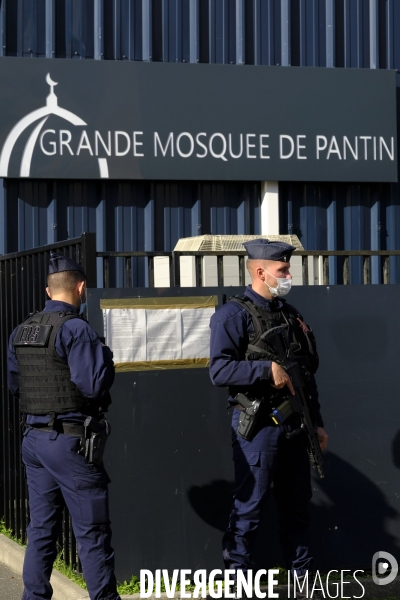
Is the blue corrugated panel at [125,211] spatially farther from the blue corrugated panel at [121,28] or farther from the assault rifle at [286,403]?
the assault rifle at [286,403]

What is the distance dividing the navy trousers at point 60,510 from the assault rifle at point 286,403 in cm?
83

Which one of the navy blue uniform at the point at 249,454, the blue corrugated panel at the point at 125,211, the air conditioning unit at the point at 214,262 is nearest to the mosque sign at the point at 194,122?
the blue corrugated panel at the point at 125,211

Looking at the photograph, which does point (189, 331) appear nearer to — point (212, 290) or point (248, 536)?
point (212, 290)

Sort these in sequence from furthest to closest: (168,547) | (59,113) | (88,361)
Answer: (59,113), (168,547), (88,361)

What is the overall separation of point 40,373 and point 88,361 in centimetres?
34

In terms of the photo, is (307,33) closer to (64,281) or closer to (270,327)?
(270,327)

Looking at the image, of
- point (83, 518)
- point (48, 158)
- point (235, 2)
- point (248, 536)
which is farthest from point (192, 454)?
point (235, 2)

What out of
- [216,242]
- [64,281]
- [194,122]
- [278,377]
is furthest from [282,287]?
[194,122]

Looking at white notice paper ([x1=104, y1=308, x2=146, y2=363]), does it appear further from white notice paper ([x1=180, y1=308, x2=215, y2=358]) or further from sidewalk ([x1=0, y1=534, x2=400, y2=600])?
sidewalk ([x1=0, y1=534, x2=400, y2=600])

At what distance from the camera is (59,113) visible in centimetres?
891

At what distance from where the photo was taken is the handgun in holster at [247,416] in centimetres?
485

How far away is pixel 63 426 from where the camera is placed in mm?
4660

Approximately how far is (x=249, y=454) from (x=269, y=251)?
1.13m

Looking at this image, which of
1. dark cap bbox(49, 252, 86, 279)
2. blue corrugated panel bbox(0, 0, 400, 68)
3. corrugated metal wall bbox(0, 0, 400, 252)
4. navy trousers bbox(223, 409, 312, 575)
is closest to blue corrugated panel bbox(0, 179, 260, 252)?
corrugated metal wall bbox(0, 0, 400, 252)
